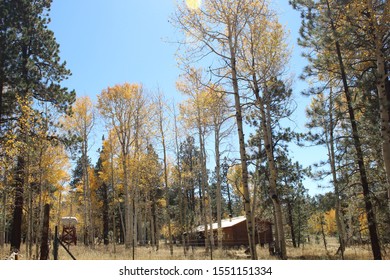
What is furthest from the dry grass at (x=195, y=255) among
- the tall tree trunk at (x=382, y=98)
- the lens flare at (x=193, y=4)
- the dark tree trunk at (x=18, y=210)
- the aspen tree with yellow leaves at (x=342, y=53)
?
the lens flare at (x=193, y=4)

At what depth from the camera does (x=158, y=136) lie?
19.6 m

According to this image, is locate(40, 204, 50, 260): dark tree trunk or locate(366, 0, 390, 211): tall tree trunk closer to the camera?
locate(366, 0, 390, 211): tall tree trunk

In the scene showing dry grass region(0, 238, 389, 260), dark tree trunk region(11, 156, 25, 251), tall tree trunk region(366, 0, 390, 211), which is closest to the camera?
→ tall tree trunk region(366, 0, 390, 211)

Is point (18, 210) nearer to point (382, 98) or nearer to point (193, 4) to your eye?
point (193, 4)

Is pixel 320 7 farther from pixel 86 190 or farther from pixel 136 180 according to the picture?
pixel 86 190

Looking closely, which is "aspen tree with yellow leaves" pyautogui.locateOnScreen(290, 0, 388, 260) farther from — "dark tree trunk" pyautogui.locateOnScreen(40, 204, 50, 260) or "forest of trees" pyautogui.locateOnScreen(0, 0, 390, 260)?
"dark tree trunk" pyautogui.locateOnScreen(40, 204, 50, 260)

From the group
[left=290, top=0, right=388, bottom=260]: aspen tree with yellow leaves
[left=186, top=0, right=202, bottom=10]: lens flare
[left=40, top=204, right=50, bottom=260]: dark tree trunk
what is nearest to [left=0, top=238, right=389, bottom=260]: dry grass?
[left=290, top=0, right=388, bottom=260]: aspen tree with yellow leaves

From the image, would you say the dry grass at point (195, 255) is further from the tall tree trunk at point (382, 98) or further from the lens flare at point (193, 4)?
the lens flare at point (193, 4)

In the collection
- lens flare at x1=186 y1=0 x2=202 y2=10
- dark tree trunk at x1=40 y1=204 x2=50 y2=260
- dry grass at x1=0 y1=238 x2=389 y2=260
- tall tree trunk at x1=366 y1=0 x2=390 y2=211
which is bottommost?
dry grass at x1=0 y1=238 x2=389 y2=260

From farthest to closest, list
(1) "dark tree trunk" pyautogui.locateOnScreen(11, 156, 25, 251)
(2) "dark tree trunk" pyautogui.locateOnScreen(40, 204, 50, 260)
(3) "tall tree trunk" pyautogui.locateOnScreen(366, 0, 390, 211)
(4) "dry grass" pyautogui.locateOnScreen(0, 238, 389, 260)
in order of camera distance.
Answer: (4) "dry grass" pyautogui.locateOnScreen(0, 238, 389, 260) < (1) "dark tree trunk" pyautogui.locateOnScreen(11, 156, 25, 251) < (2) "dark tree trunk" pyautogui.locateOnScreen(40, 204, 50, 260) < (3) "tall tree trunk" pyautogui.locateOnScreen(366, 0, 390, 211)

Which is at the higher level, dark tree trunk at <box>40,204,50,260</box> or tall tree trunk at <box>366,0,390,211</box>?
tall tree trunk at <box>366,0,390,211</box>
